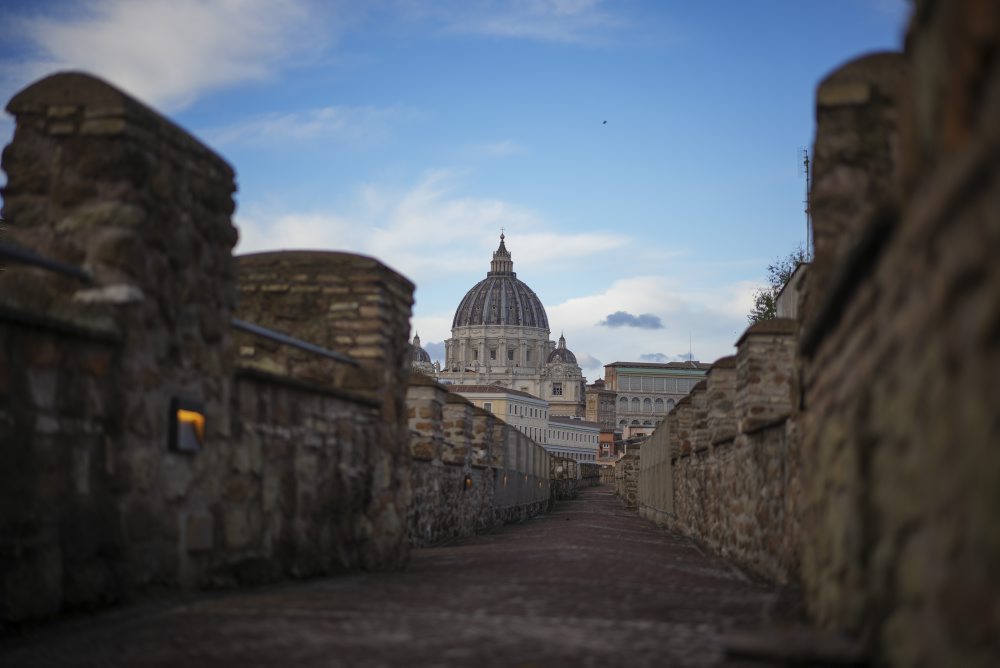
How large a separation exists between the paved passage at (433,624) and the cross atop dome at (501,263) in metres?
186

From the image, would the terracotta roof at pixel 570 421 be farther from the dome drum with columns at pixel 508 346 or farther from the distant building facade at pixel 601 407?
the dome drum with columns at pixel 508 346

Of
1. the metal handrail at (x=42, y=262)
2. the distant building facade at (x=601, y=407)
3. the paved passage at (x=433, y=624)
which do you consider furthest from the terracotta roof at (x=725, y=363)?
the distant building facade at (x=601, y=407)

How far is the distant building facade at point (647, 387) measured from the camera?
6019 inches

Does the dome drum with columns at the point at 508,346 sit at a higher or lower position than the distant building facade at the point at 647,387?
higher

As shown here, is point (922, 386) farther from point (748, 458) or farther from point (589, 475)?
point (589, 475)

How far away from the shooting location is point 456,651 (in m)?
4.45

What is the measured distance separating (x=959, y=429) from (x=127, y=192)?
468 cm

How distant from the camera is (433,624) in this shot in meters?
Answer: 5.29

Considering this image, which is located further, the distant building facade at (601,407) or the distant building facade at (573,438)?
the distant building facade at (601,407)

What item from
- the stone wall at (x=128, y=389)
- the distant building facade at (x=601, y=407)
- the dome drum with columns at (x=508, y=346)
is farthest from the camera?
the dome drum with columns at (x=508, y=346)

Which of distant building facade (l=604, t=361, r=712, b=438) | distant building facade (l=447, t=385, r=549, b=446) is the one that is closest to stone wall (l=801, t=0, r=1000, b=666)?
distant building facade (l=447, t=385, r=549, b=446)

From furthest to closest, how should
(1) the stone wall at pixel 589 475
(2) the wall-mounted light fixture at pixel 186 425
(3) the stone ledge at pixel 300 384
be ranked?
(1) the stone wall at pixel 589 475 → (3) the stone ledge at pixel 300 384 → (2) the wall-mounted light fixture at pixel 186 425

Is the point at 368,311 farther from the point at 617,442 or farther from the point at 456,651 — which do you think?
the point at 617,442

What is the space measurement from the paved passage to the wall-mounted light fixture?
82cm
